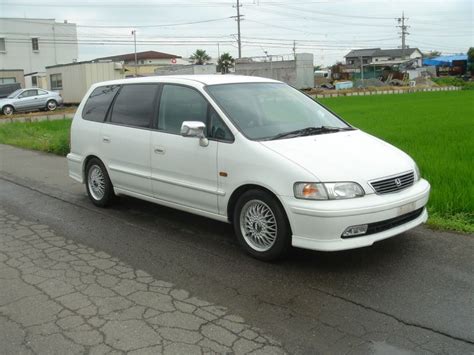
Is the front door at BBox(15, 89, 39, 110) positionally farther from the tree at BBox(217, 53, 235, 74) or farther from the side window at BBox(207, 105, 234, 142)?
the tree at BBox(217, 53, 235, 74)

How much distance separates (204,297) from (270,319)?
64 centimetres

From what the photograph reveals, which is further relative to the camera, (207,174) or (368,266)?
(207,174)

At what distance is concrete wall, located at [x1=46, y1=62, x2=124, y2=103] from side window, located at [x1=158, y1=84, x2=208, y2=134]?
107 ft

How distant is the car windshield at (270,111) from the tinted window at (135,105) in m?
0.94

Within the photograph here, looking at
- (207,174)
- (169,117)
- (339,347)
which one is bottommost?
(339,347)

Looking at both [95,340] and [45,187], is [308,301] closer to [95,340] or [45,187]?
[95,340]

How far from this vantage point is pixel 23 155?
13.2 m

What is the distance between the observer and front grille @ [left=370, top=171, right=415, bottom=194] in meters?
4.66

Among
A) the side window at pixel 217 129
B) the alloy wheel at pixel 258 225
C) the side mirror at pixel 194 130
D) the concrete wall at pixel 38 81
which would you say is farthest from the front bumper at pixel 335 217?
the concrete wall at pixel 38 81

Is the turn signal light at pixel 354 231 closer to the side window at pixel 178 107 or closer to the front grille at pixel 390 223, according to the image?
the front grille at pixel 390 223

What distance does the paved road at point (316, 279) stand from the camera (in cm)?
361

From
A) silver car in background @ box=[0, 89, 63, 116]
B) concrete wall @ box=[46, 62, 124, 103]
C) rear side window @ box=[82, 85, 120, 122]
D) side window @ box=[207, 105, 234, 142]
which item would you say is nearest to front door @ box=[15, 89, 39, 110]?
silver car in background @ box=[0, 89, 63, 116]

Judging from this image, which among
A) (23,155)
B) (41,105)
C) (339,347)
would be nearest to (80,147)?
(339,347)

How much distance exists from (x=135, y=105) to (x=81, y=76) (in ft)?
111
